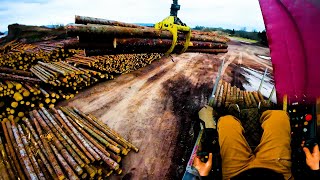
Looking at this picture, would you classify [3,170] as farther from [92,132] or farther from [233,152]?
[233,152]

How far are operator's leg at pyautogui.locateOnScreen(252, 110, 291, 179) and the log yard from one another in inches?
24.8

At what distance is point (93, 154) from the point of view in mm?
6844

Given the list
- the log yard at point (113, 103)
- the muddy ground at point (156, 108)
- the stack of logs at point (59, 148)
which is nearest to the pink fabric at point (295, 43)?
the log yard at point (113, 103)

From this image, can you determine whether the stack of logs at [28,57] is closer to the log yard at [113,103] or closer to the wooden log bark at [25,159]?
the log yard at [113,103]

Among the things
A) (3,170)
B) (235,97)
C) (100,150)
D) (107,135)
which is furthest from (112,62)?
(3,170)

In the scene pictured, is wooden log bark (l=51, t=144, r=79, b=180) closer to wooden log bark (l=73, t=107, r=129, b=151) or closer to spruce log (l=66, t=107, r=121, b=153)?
spruce log (l=66, t=107, r=121, b=153)

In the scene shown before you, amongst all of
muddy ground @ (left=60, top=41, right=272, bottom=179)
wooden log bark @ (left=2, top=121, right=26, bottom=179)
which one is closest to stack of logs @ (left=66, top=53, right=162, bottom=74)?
muddy ground @ (left=60, top=41, right=272, bottom=179)

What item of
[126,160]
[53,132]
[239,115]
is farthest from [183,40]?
[53,132]

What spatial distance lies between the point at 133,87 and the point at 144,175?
6.42 m

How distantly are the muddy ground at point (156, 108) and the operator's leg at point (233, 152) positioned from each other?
5.88 feet

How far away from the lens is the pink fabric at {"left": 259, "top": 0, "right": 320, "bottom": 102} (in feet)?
10.5

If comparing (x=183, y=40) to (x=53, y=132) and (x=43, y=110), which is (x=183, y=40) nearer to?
(x=53, y=132)

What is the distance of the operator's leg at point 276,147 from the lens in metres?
3.46

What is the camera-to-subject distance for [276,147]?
3.55 m
